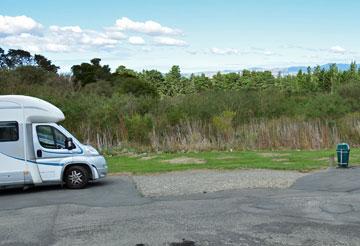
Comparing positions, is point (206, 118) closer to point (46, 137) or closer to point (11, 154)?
point (46, 137)

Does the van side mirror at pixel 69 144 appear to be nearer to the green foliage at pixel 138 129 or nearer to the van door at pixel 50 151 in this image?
the van door at pixel 50 151

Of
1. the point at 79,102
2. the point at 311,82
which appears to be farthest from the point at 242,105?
the point at 311,82

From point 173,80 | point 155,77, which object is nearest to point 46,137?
point 173,80

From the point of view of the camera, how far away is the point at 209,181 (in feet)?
49.3

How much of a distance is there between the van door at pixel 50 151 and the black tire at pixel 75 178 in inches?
9.4

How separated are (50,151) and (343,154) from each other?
9065 mm

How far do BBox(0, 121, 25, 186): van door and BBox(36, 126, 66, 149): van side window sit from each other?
1.82 feet

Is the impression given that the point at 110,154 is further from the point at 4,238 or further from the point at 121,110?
the point at 4,238

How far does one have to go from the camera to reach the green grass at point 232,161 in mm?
18203

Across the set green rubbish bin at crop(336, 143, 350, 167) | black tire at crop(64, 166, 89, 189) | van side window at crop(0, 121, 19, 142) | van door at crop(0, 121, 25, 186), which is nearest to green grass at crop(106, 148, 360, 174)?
green rubbish bin at crop(336, 143, 350, 167)

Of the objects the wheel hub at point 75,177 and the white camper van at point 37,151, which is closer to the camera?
the white camper van at point 37,151

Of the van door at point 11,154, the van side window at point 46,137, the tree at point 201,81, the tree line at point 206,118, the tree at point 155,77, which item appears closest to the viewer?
the van door at point 11,154

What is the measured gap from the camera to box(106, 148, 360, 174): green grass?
59.7 ft

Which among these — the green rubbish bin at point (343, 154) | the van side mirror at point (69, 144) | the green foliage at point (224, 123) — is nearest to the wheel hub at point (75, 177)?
the van side mirror at point (69, 144)
